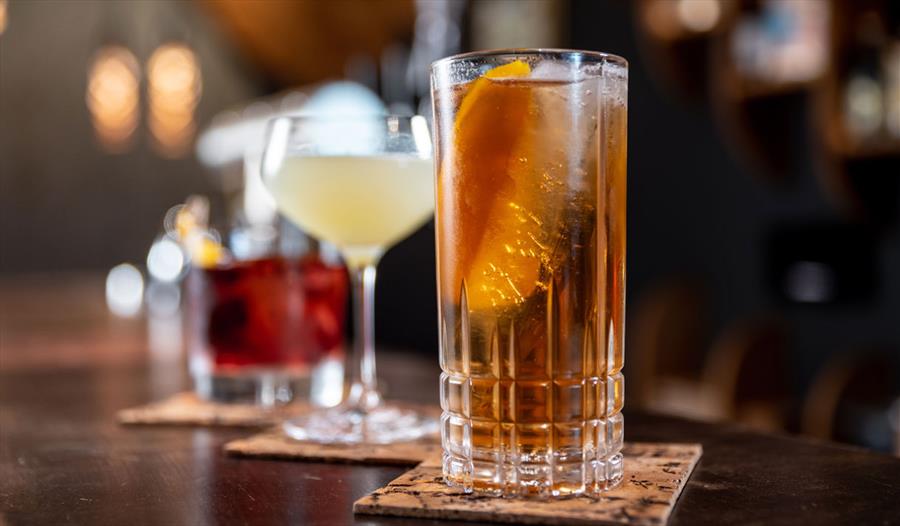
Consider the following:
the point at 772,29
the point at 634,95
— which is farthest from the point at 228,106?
the point at 772,29

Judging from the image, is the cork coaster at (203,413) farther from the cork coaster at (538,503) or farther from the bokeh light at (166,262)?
the bokeh light at (166,262)

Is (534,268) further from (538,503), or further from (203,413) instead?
(203,413)

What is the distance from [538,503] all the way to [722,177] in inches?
125

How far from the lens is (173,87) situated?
6555mm

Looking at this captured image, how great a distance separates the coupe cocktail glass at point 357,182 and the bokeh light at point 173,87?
223 inches

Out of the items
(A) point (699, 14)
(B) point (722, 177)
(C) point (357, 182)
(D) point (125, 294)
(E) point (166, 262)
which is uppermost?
(A) point (699, 14)

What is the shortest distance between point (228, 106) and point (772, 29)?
5920mm

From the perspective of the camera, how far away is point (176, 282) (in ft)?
10.7

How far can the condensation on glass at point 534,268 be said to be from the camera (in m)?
0.70

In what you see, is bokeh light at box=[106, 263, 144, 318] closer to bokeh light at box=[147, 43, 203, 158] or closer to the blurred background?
the blurred background

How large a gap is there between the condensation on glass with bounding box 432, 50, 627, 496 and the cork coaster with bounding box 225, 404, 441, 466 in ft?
0.45

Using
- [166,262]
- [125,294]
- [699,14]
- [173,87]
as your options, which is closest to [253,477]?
[166,262]

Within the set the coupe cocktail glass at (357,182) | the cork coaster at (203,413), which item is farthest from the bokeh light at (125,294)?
the coupe cocktail glass at (357,182)

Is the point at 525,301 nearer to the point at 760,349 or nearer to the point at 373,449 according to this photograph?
the point at 373,449
